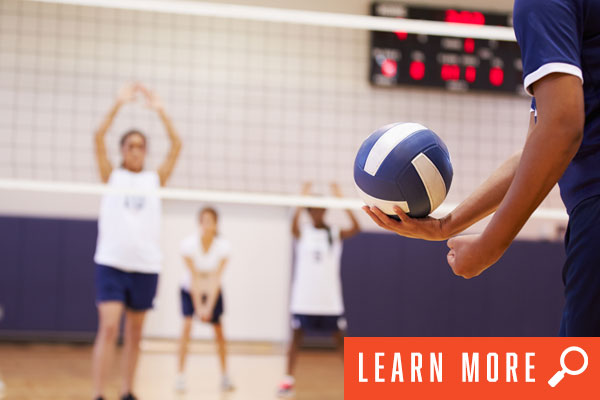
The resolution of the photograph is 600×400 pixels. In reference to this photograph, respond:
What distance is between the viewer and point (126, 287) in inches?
151

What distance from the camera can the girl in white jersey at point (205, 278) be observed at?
521 centimetres

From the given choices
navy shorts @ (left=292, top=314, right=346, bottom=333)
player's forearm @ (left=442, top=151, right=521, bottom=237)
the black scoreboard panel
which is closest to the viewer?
Answer: player's forearm @ (left=442, top=151, right=521, bottom=237)

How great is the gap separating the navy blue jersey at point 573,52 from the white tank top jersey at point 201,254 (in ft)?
14.2

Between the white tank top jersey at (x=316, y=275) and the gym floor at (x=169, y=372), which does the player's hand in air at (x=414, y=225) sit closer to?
the gym floor at (x=169, y=372)

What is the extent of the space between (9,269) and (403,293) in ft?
13.3

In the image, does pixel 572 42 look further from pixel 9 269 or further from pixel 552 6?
pixel 9 269

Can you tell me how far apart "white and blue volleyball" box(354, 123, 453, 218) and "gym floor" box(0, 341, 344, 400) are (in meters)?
3.35

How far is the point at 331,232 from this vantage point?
17.8 ft

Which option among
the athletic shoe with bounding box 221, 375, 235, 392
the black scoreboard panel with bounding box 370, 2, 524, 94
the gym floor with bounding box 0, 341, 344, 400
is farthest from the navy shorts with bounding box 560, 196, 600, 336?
the black scoreboard panel with bounding box 370, 2, 524, 94

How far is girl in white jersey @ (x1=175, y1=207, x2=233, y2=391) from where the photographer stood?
521 centimetres

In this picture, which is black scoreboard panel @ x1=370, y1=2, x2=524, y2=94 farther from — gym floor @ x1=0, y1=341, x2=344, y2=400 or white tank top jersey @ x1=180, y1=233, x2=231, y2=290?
gym floor @ x1=0, y1=341, x2=344, y2=400

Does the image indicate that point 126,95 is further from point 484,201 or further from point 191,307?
point 484,201

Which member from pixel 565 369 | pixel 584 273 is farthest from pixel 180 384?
pixel 584 273

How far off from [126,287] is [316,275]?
1.82m
